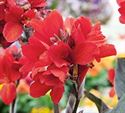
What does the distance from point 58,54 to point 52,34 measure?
0.12ft

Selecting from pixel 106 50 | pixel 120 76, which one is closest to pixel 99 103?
pixel 120 76

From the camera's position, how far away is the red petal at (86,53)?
702 mm

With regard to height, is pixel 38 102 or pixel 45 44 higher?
pixel 45 44

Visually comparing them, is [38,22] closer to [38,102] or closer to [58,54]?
[58,54]

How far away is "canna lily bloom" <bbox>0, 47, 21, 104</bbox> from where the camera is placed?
0.85m

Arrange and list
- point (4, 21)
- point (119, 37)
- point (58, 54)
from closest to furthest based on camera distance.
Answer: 1. point (58, 54)
2. point (4, 21)
3. point (119, 37)

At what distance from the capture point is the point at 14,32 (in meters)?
Result: 0.79

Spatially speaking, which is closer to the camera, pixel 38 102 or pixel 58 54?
pixel 58 54

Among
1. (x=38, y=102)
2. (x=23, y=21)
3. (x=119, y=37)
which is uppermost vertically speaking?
(x=23, y=21)

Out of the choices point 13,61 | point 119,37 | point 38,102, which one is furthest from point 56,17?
point 119,37

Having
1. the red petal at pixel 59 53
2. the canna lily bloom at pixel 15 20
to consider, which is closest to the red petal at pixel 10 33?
the canna lily bloom at pixel 15 20

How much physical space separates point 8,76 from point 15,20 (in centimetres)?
9

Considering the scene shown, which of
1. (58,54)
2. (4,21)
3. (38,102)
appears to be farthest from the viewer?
(38,102)

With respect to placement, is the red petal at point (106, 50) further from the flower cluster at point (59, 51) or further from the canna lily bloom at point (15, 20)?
the canna lily bloom at point (15, 20)
